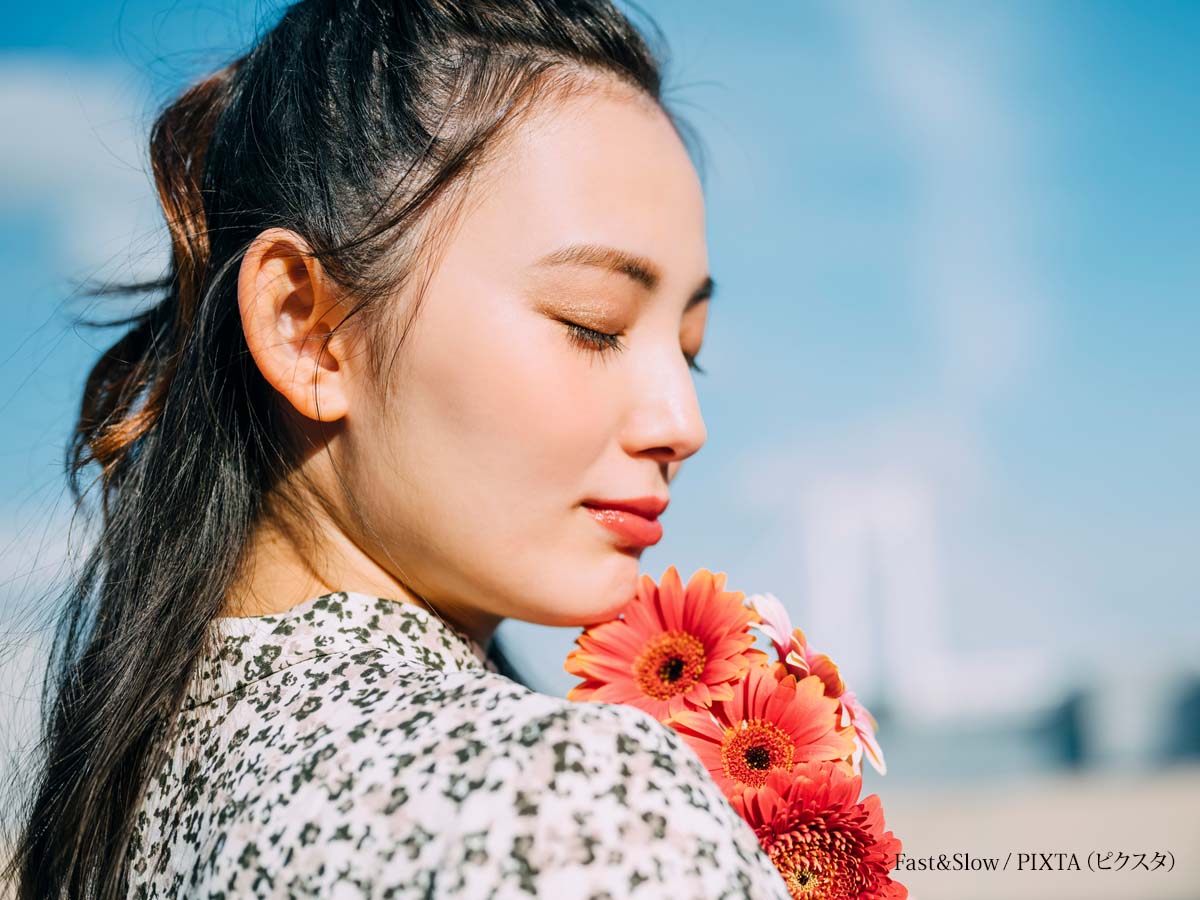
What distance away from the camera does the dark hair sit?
1.33 meters

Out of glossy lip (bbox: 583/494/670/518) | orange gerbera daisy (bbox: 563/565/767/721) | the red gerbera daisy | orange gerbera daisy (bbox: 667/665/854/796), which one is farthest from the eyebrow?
the red gerbera daisy

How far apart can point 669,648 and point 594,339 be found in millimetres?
Result: 503

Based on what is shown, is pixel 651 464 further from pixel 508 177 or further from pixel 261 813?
pixel 261 813

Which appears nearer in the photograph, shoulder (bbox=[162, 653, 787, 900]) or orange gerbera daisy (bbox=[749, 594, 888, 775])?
shoulder (bbox=[162, 653, 787, 900])

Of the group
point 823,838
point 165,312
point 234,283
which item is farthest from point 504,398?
point 165,312

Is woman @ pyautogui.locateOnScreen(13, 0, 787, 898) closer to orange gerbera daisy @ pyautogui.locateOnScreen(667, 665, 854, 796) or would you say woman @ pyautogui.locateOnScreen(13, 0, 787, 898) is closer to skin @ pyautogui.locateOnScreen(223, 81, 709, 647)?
skin @ pyautogui.locateOnScreen(223, 81, 709, 647)

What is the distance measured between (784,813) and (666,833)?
49 cm

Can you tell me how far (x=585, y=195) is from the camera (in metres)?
1.39

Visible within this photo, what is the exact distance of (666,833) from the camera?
89 cm

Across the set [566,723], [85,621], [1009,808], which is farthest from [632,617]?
[1009,808]

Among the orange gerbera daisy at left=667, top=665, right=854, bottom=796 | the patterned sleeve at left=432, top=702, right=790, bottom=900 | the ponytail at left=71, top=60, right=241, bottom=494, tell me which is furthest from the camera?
the ponytail at left=71, top=60, right=241, bottom=494

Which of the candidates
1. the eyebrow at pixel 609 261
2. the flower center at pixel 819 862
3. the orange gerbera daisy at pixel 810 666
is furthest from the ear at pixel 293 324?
the flower center at pixel 819 862

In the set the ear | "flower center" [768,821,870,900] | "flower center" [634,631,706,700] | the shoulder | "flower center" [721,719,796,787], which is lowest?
the shoulder

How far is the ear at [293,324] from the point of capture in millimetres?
1414
